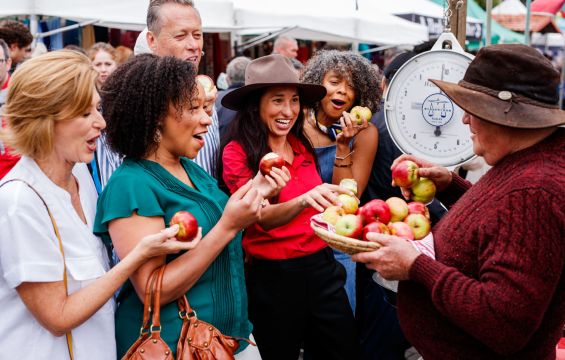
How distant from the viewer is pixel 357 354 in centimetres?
312

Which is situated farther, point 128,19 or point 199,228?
point 128,19

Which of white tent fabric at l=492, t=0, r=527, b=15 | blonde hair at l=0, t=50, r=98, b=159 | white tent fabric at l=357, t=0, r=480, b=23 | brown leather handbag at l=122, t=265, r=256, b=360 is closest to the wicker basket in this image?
brown leather handbag at l=122, t=265, r=256, b=360

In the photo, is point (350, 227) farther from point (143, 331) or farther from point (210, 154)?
point (210, 154)

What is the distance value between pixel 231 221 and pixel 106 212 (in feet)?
1.42

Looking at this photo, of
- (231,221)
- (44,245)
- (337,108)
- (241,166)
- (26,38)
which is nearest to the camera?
(44,245)

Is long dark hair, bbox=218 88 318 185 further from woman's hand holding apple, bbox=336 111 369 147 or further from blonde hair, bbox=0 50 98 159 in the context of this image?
blonde hair, bbox=0 50 98 159

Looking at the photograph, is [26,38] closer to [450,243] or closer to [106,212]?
[106,212]

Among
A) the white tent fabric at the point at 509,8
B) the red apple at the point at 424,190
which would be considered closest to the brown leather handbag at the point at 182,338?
the red apple at the point at 424,190

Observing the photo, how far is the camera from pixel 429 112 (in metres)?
3.15

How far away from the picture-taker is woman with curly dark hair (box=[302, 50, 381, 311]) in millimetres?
3455

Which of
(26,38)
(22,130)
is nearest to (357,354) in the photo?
(22,130)

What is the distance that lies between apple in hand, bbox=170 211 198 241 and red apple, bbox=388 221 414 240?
2.40 feet

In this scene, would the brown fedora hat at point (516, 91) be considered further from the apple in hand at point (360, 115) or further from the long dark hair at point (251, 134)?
the apple in hand at point (360, 115)

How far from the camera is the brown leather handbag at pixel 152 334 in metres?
1.98
